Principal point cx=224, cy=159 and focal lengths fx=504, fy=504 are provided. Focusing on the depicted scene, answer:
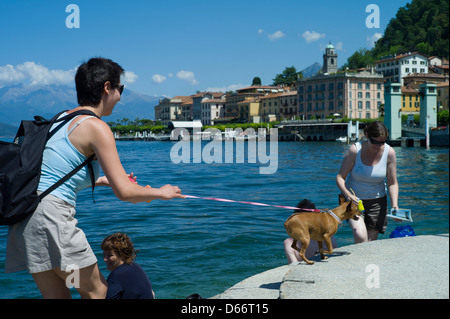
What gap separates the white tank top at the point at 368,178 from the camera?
18.9ft

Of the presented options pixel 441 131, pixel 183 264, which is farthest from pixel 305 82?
pixel 183 264

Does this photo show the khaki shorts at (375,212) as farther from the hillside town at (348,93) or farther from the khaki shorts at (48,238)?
the hillside town at (348,93)

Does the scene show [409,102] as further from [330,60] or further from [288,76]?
[288,76]

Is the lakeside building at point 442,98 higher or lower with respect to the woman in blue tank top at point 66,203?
higher

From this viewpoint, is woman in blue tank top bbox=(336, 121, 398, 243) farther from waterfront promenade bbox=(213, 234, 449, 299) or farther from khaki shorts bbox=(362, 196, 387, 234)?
waterfront promenade bbox=(213, 234, 449, 299)

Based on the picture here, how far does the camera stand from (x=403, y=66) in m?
116

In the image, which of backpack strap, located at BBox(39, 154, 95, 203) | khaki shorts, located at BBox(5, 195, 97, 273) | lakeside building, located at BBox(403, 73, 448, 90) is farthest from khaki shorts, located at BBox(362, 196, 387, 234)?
lakeside building, located at BBox(403, 73, 448, 90)

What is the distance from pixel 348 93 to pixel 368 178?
112 metres

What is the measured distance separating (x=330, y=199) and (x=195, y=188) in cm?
757

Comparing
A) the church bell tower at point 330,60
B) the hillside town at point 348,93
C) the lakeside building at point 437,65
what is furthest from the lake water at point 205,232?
the church bell tower at point 330,60

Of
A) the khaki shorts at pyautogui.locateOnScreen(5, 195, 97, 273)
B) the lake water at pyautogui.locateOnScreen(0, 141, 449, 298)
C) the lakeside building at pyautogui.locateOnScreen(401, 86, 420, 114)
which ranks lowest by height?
the lake water at pyautogui.locateOnScreen(0, 141, 449, 298)

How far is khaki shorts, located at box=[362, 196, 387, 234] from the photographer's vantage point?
5949mm

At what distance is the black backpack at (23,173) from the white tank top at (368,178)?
3.91m

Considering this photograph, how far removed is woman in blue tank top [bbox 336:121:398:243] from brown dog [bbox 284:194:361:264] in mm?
363
